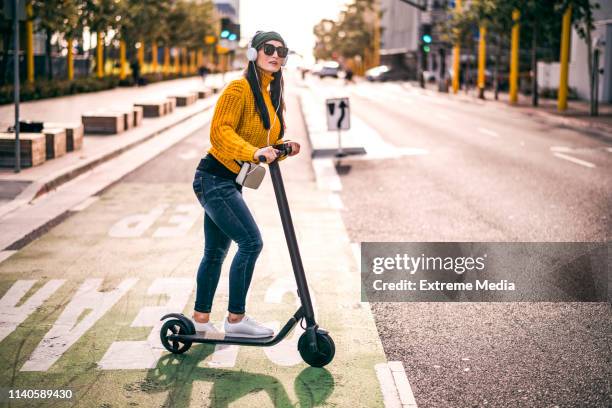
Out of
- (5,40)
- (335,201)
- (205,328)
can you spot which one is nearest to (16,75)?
(335,201)

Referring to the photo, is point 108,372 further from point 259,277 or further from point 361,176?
point 361,176

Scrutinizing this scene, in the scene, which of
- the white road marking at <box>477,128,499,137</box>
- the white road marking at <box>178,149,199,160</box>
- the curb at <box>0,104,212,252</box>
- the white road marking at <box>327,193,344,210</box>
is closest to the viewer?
the curb at <box>0,104,212,252</box>

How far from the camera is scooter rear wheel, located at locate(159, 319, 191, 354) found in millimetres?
5355

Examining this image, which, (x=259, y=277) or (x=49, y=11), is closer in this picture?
(x=259, y=277)

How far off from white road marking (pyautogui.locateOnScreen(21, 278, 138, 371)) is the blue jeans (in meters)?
0.98

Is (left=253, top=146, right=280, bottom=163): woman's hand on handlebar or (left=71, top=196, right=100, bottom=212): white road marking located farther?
(left=71, top=196, right=100, bottom=212): white road marking

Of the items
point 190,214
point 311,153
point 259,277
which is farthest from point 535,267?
point 311,153

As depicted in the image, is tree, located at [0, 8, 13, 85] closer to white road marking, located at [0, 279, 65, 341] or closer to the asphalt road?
the asphalt road

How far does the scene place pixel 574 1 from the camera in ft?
100

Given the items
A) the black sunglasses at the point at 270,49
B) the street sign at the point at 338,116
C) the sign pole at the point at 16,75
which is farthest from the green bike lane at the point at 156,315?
the street sign at the point at 338,116

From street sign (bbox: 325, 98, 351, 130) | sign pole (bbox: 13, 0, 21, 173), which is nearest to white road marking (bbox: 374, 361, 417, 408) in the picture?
sign pole (bbox: 13, 0, 21, 173)

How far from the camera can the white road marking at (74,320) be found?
212 inches

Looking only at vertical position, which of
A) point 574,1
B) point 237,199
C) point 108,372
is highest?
point 574,1

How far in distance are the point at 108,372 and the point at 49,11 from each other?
3406 centimetres
